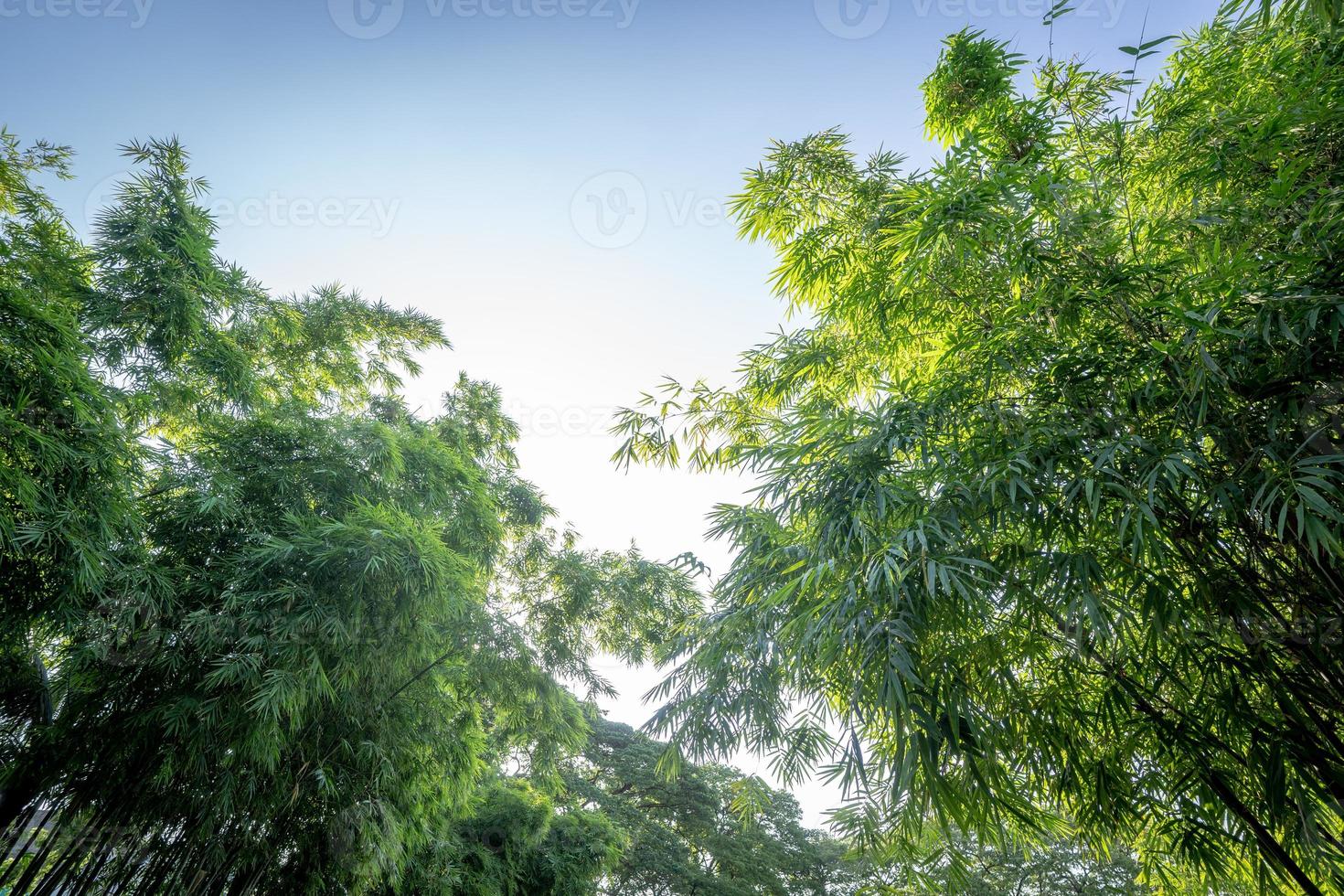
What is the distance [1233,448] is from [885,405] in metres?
0.99

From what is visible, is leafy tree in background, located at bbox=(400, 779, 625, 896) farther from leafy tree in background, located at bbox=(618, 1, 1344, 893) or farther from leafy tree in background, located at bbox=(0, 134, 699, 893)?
leafy tree in background, located at bbox=(618, 1, 1344, 893)

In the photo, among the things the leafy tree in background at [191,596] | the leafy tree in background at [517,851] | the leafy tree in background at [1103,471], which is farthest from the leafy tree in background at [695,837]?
the leafy tree in background at [1103,471]

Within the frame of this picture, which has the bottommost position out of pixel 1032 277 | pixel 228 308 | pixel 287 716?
pixel 287 716

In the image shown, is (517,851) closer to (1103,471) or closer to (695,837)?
(695,837)

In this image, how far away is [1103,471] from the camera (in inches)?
61.4

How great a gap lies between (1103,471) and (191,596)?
3962 millimetres

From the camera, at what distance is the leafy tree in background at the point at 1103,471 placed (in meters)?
1.57

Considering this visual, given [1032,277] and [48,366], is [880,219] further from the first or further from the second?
[48,366]

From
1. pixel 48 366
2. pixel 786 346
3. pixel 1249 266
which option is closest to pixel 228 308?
pixel 48 366

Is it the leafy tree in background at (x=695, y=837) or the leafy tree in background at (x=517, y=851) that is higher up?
the leafy tree in background at (x=695, y=837)

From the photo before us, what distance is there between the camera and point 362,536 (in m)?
2.82

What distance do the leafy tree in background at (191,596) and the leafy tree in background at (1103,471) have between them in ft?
7.66

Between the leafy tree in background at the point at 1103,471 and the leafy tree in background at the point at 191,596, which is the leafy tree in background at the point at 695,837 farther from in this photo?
the leafy tree in background at the point at 1103,471

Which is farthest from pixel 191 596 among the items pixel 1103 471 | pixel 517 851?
pixel 1103 471
